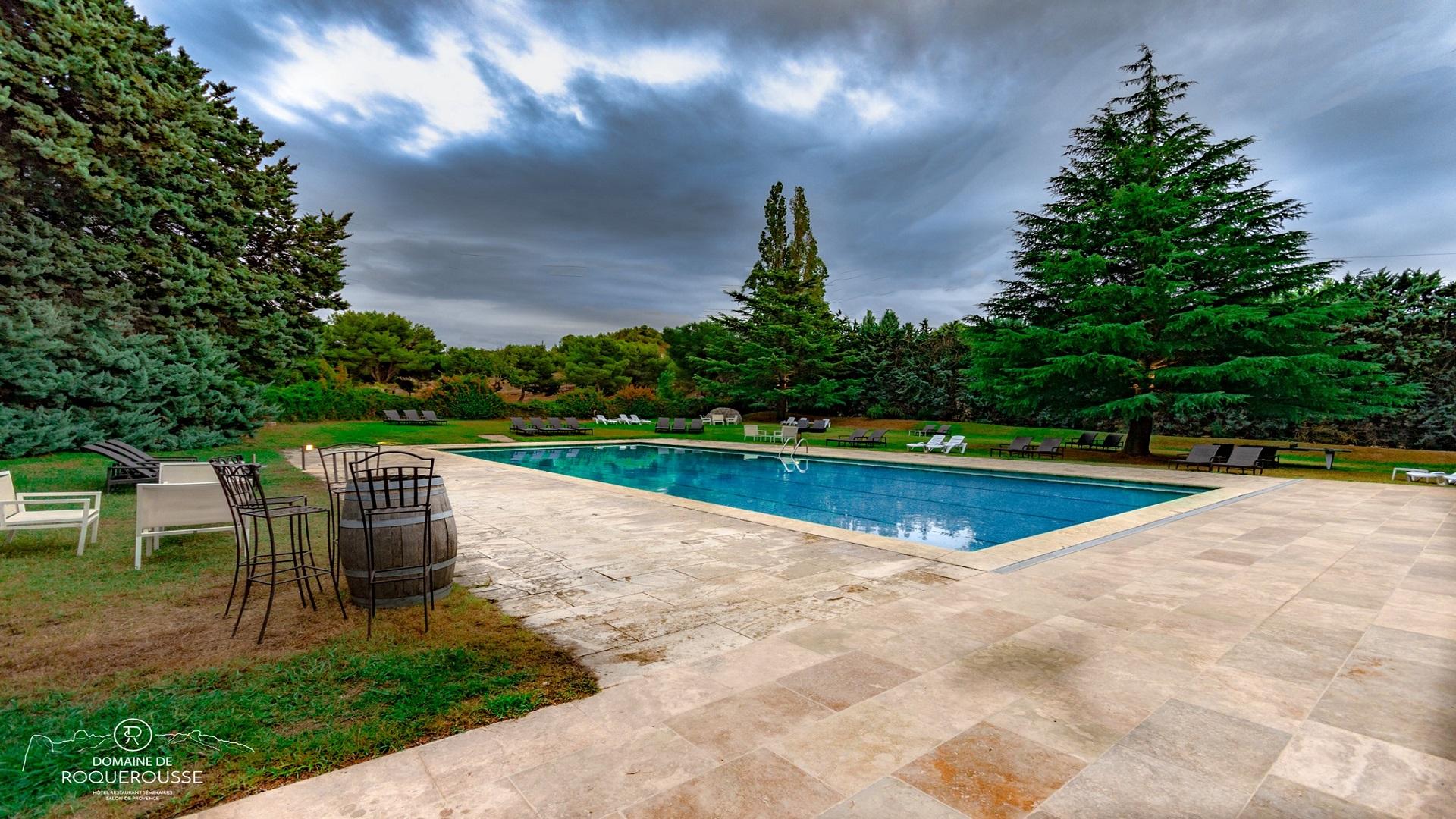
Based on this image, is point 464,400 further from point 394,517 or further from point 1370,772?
point 1370,772

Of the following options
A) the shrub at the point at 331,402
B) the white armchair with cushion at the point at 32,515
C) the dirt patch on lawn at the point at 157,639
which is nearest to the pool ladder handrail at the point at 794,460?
the dirt patch on lawn at the point at 157,639

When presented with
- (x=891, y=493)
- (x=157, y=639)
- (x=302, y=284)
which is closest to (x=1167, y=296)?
(x=891, y=493)

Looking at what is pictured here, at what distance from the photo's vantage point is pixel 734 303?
35.0 m

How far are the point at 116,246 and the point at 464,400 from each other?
16.4 metres

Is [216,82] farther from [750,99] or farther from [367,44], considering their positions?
[750,99]

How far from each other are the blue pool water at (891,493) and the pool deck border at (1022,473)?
48 centimetres

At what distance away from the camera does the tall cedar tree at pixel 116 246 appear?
11.0m

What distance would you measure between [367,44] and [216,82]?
9429mm

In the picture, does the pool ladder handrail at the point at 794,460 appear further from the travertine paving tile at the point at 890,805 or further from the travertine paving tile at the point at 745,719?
the travertine paving tile at the point at 890,805

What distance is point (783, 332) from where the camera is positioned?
3231 centimetres

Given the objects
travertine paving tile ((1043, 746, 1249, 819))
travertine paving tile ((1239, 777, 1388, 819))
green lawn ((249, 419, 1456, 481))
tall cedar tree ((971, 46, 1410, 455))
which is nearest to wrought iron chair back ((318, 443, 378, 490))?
travertine paving tile ((1043, 746, 1249, 819))

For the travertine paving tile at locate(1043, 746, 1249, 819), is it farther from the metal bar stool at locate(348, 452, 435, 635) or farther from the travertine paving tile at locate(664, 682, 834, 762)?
the metal bar stool at locate(348, 452, 435, 635)

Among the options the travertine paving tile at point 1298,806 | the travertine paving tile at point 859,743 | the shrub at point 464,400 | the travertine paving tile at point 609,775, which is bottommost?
the travertine paving tile at point 609,775

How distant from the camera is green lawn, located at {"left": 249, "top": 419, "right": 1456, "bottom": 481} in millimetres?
14516
